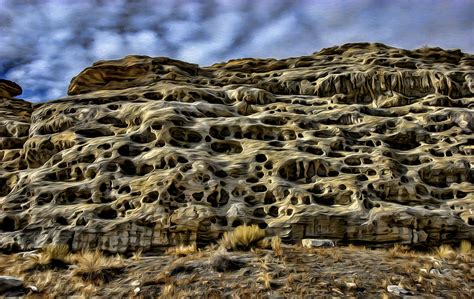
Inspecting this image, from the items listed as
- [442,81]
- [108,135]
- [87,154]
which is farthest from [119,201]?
[442,81]

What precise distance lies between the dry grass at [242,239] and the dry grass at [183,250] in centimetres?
90

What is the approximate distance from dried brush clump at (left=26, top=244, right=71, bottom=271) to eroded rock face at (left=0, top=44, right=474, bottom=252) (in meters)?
1.30

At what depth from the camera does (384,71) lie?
74.0 feet

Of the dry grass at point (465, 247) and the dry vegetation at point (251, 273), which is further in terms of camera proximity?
the dry grass at point (465, 247)

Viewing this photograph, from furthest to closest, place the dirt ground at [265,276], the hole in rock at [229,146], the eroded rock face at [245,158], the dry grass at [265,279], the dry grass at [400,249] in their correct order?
the hole in rock at [229,146] → the eroded rock face at [245,158] → the dry grass at [400,249] → the dry grass at [265,279] → the dirt ground at [265,276]

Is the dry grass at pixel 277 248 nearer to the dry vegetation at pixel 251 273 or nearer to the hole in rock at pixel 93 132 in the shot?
the dry vegetation at pixel 251 273

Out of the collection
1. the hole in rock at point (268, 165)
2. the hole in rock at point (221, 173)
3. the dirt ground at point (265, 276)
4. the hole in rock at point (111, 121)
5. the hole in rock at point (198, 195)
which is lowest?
the dirt ground at point (265, 276)

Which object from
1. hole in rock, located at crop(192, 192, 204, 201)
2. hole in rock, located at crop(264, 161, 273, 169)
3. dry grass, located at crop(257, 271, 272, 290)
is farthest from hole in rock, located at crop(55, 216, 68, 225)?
dry grass, located at crop(257, 271, 272, 290)

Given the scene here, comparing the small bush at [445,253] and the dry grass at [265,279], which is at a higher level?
the small bush at [445,253]

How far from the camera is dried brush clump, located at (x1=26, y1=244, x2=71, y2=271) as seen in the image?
1041 centimetres

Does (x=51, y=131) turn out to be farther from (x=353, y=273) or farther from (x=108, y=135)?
(x=353, y=273)

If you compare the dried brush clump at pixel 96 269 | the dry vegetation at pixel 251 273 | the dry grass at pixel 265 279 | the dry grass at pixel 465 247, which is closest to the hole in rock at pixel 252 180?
the dry vegetation at pixel 251 273

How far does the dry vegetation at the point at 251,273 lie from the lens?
857 centimetres

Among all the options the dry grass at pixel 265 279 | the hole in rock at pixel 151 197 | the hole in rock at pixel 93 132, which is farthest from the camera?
the hole in rock at pixel 93 132
